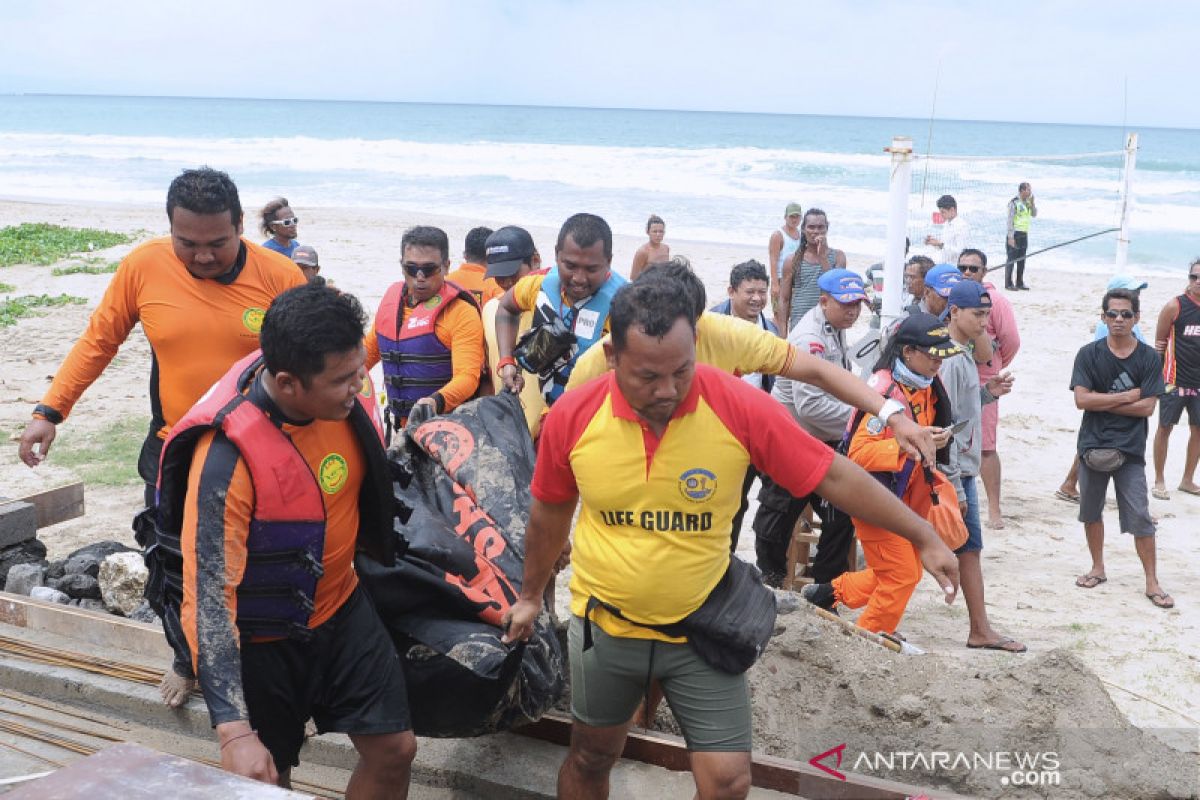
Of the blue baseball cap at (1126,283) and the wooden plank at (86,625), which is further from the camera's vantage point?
the blue baseball cap at (1126,283)

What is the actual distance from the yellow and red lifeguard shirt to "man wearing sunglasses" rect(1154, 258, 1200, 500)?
20.3ft

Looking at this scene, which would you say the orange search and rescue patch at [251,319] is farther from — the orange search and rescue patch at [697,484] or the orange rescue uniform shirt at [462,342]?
the orange search and rescue patch at [697,484]

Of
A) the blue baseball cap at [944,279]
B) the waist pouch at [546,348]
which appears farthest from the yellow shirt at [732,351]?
the blue baseball cap at [944,279]

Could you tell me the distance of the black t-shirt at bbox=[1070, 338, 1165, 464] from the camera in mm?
6465

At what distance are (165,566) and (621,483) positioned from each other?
4.28 ft

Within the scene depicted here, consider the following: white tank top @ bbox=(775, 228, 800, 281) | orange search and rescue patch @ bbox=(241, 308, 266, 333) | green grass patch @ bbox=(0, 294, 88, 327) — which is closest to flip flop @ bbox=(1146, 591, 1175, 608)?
white tank top @ bbox=(775, 228, 800, 281)

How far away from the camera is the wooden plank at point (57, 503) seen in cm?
625

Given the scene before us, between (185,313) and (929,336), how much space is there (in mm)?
3107

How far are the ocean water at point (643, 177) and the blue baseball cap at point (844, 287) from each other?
11.1 feet

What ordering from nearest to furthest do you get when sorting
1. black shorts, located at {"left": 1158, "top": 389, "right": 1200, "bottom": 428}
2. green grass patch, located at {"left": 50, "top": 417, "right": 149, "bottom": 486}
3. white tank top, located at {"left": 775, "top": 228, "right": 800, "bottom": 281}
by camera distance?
1. black shorts, located at {"left": 1158, "top": 389, "right": 1200, "bottom": 428}
2. green grass patch, located at {"left": 50, "top": 417, "right": 149, "bottom": 486}
3. white tank top, located at {"left": 775, "top": 228, "right": 800, "bottom": 281}

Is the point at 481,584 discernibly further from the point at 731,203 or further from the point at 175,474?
the point at 731,203

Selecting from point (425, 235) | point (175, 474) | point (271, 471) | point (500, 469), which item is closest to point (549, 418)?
point (271, 471)

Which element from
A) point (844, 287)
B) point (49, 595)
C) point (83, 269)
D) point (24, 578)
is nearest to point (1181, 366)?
point (844, 287)

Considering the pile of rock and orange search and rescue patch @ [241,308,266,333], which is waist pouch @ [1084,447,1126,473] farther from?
the pile of rock
